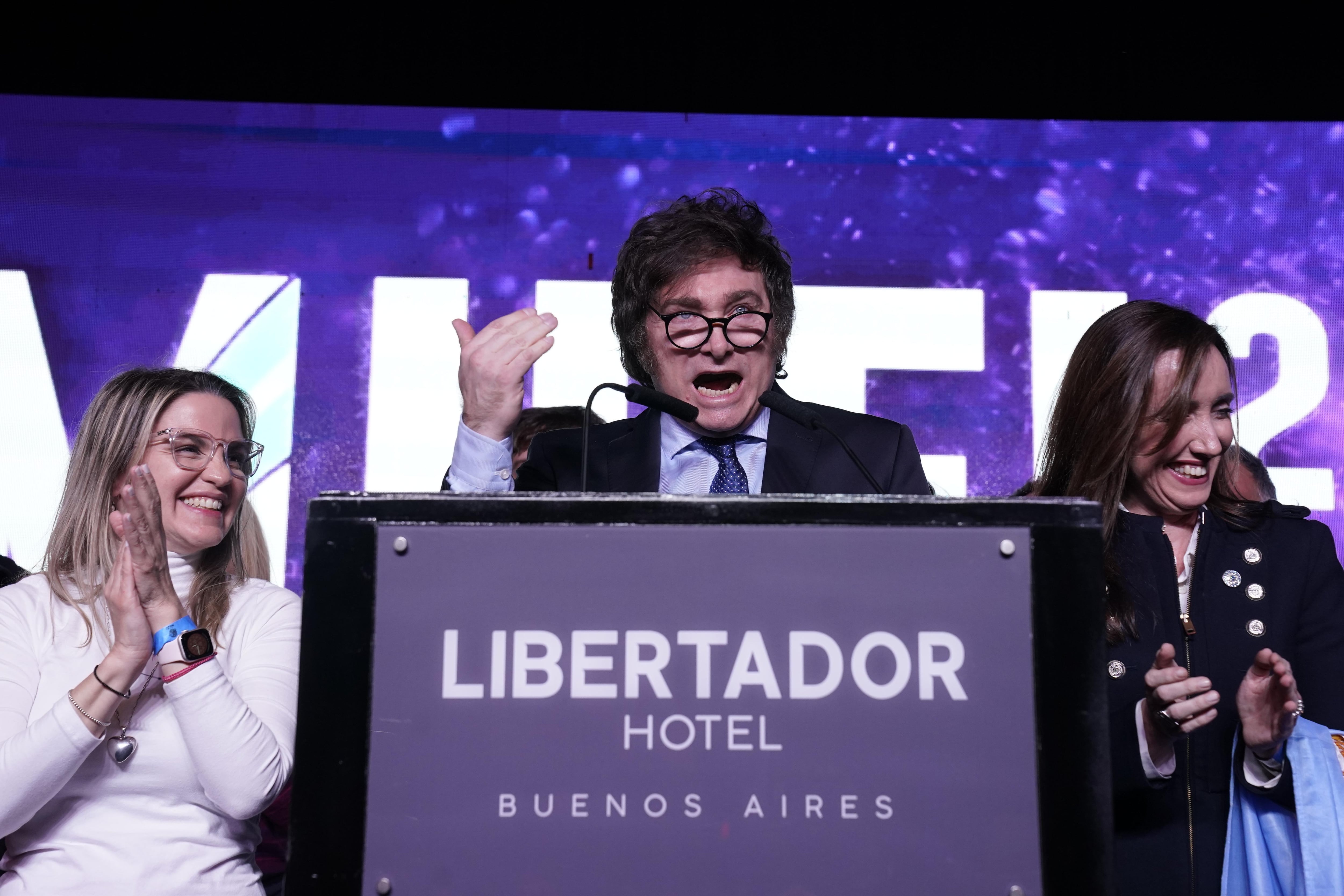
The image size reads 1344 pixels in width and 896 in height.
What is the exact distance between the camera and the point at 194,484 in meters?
1.78

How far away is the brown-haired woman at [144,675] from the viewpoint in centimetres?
136

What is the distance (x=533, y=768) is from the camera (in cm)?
88

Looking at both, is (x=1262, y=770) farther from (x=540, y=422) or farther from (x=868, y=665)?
(x=540, y=422)

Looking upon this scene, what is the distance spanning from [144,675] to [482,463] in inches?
24.5

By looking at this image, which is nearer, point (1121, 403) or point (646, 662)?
point (646, 662)

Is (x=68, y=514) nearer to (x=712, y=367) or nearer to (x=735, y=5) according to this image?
(x=712, y=367)

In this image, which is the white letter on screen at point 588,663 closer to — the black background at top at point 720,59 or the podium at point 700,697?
the podium at point 700,697

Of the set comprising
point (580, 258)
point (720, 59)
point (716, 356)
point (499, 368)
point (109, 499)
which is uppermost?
point (720, 59)

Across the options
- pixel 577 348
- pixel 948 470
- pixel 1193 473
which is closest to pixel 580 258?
pixel 577 348

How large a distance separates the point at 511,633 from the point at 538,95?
2938mm

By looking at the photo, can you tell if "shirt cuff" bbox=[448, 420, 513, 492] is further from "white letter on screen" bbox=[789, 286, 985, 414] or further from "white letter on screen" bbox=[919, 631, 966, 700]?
"white letter on screen" bbox=[789, 286, 985, 414]

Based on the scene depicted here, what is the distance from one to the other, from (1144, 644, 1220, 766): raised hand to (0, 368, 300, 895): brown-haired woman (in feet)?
3.46

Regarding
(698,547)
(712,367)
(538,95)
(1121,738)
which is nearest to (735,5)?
(538,95)

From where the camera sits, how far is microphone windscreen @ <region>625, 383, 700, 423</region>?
1.23 meters
